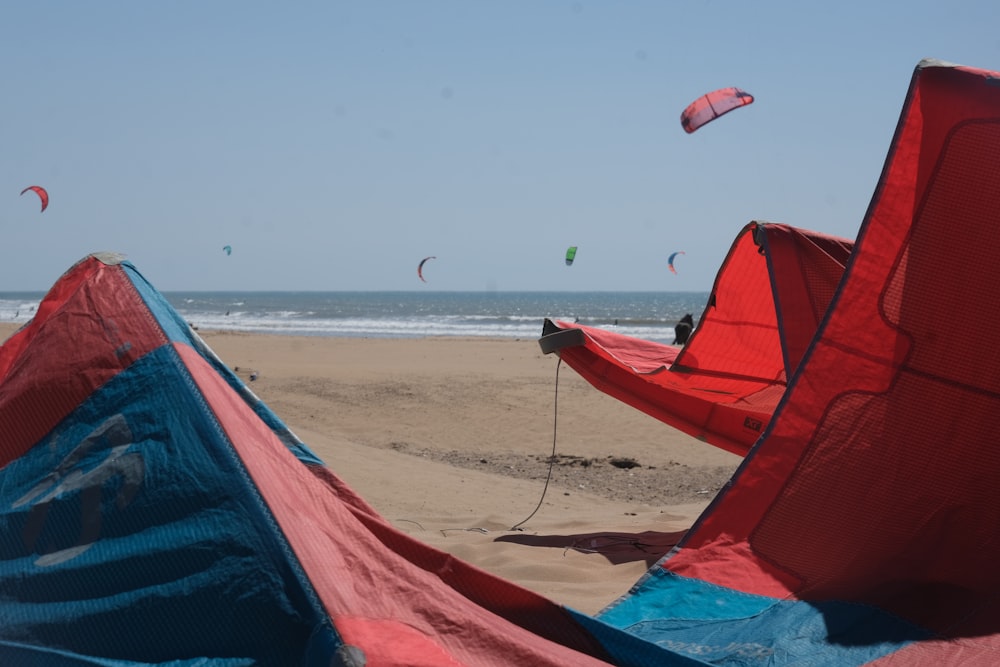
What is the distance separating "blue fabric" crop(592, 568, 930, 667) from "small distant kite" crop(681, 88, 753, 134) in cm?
846

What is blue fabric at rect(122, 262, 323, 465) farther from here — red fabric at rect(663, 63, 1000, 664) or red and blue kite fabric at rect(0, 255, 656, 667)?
red fabric at rect(663, 63, 1000, 664)

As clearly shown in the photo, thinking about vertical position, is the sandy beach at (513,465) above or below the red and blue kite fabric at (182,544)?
below

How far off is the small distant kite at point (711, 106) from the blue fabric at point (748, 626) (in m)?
8.46

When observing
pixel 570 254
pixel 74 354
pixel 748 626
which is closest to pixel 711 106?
pixel 748 626

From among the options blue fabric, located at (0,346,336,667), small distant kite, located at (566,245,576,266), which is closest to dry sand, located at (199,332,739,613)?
blue fabric, located at (0,346,336,667)

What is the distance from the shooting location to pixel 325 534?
2.97m

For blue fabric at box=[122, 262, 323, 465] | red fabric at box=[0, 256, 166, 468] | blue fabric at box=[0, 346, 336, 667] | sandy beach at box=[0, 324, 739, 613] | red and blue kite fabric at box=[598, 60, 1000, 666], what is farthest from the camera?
sandy beach at box=[0, 324, 739, 613]

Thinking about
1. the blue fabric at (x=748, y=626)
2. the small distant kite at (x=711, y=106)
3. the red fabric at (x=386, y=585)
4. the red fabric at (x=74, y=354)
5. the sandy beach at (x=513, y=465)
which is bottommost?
the sandy beach at (x=513, y=465)

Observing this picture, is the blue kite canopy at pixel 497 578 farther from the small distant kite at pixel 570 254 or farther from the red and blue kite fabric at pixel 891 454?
the small distant kite at pixel 570 254

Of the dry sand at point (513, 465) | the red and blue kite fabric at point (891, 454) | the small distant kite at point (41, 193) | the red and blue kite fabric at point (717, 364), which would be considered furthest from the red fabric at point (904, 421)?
the small distant kite at point (41, 193)

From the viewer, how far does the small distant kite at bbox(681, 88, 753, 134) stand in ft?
38.7

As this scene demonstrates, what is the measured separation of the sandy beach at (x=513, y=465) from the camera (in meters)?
5.39

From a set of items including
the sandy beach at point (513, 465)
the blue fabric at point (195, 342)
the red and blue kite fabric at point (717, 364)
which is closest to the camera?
the blue fabric at point (195, 342)

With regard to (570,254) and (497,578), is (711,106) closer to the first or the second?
(497,578)
